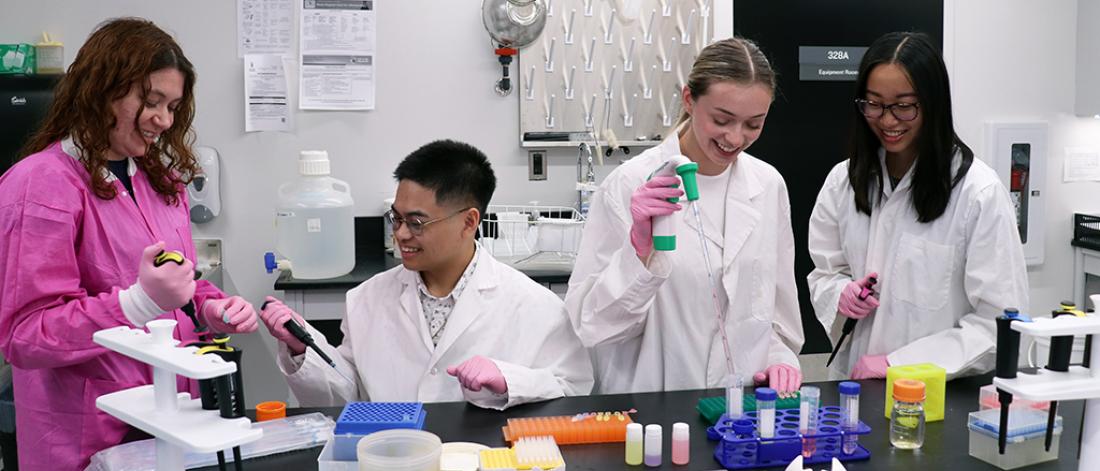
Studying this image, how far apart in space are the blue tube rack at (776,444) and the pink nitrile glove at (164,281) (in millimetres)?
956

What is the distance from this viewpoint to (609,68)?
11.8 feet

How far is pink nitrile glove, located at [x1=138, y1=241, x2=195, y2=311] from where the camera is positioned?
1528mm

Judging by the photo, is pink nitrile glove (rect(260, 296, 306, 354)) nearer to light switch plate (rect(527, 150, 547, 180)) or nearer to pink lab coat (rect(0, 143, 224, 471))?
pink lab coat (rect(0, 143, 224, 471))

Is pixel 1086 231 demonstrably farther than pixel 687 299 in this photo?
Yes

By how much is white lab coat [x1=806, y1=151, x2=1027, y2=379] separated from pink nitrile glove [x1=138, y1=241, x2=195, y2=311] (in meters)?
1.41

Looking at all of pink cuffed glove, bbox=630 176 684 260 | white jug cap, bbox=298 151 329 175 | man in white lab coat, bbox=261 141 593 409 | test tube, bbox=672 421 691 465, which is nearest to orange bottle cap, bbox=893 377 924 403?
test tube, bbox=672 421 691 465

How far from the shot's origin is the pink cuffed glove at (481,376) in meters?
1.71

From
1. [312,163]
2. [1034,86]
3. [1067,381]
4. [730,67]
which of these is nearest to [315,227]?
[312,163]

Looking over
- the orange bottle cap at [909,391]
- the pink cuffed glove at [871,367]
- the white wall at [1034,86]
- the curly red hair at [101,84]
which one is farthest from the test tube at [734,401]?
the white wall at [1034,86]

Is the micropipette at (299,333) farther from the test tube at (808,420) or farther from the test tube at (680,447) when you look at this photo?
the test tube at (808,420)

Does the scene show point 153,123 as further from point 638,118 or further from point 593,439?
point 638,118

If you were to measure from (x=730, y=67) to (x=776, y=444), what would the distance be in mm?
796

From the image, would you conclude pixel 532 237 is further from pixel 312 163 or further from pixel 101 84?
pixel 101 84

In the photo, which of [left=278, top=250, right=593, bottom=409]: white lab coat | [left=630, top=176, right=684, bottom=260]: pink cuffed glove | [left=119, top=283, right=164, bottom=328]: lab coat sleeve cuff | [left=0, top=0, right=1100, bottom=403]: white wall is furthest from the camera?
[left=0, top=0, right=1100, bottom=403]: white wall
